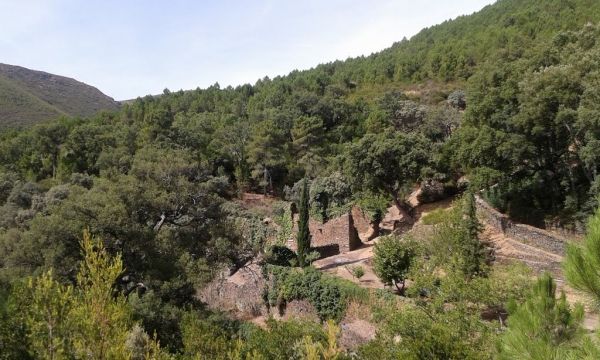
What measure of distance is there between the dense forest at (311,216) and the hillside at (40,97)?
27842 millimetres

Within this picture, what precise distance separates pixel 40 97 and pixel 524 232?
303ft

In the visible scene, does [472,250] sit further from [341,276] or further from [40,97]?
[40,97]

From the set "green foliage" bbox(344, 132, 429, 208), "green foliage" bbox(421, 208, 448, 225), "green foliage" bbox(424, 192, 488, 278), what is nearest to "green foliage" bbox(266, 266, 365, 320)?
"green foliage" bbox(424, 192, 488, 278)

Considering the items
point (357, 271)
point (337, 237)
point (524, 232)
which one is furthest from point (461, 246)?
point (337, 237)

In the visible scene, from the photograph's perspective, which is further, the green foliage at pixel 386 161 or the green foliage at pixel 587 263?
the green foliage at pixel 386 161

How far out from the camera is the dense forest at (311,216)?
5.64m

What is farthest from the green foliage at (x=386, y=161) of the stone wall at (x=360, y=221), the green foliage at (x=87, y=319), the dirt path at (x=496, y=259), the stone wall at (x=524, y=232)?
the green foliage at (x=87, y=319)

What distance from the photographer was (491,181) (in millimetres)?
22578

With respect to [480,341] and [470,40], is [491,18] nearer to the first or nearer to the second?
[470,40]

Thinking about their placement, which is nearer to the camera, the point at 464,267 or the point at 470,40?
the point at 464,267

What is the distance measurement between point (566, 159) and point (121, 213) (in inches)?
881

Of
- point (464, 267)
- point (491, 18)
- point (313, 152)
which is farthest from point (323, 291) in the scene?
point (491, 18)

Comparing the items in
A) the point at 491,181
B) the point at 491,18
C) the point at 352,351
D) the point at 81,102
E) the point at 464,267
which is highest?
the point at 491,18

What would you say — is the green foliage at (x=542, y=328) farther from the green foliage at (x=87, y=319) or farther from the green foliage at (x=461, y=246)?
the green foliage at (x=461, y=246)
